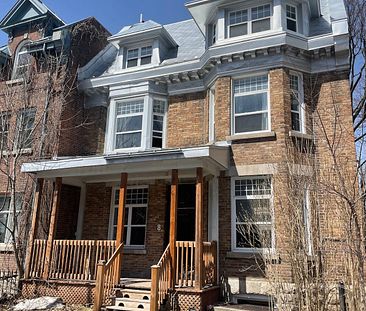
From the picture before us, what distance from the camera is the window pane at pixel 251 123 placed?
35.7ft

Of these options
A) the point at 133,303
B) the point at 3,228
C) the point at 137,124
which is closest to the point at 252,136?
the point at 137,124

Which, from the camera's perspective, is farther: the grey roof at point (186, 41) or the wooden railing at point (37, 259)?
the grey roof at point (186, 41)

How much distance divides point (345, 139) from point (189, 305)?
248 inches

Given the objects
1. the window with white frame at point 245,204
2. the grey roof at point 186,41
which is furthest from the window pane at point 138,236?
the grey roof at point 186,41

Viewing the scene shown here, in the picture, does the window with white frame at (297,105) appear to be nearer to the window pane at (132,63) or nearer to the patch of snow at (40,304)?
the window pane at (132,63)

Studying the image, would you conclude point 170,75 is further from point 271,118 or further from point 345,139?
point 345,139

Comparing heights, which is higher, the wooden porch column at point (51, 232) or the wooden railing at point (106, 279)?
the wooden porch column at point (51, 232)

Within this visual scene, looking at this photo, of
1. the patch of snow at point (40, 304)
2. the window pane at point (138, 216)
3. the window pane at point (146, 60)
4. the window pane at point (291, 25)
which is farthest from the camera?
the window pane at point (146, 60)

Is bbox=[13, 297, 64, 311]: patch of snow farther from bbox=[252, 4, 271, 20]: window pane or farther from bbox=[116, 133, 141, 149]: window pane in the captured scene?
bbox=[252, 4, 271, 20]: window pane

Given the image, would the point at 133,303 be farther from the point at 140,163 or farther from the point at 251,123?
the point at 251,123

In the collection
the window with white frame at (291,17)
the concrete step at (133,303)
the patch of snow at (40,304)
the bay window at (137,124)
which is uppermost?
the window with white frame at (291,17)

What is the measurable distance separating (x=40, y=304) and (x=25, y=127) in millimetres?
6763

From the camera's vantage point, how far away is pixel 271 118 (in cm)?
1067

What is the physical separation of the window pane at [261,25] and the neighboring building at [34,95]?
710cm
